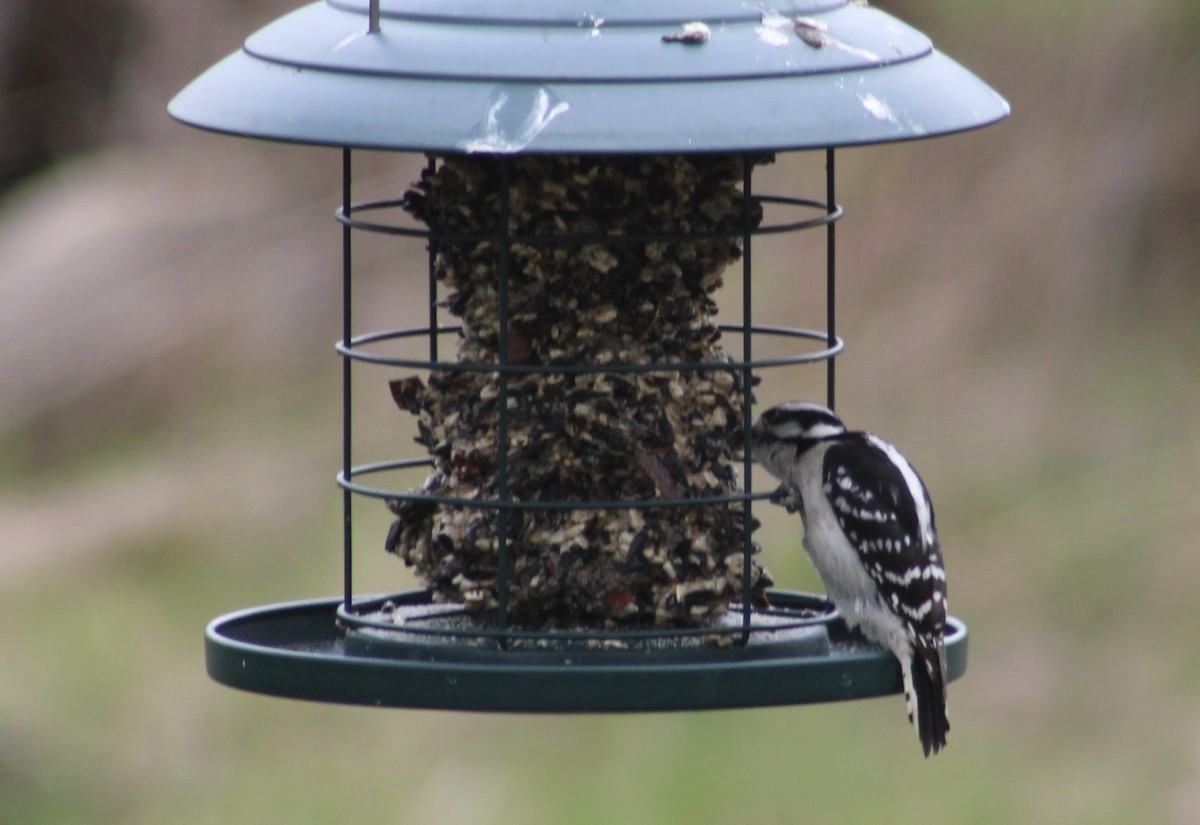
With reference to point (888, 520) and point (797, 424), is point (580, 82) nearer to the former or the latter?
point (797, 424)

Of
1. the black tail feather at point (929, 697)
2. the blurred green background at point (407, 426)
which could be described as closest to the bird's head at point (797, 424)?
the black tail feather at point (929, 697)

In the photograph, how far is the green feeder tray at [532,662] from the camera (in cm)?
451

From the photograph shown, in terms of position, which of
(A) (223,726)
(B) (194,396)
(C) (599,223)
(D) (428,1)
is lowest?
(A) (223,726)

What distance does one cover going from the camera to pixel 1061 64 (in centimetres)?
1152

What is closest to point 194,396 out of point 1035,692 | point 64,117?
point 64,117

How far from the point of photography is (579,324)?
16.9ft

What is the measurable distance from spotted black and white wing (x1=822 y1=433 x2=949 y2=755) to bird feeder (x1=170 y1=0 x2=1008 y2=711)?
17cm

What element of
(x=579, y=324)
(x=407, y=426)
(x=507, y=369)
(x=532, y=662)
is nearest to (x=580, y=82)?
(x=507, y=369)

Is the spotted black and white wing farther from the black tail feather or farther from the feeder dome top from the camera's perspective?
the feeder dome top

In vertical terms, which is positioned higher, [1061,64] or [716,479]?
[1061,64]

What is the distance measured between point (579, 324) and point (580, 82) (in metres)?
1.04

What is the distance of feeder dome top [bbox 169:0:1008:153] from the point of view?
4.13 meters

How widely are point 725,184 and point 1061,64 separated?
6.83 meters

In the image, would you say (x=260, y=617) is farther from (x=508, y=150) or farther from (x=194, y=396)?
(x=194, y=396)
